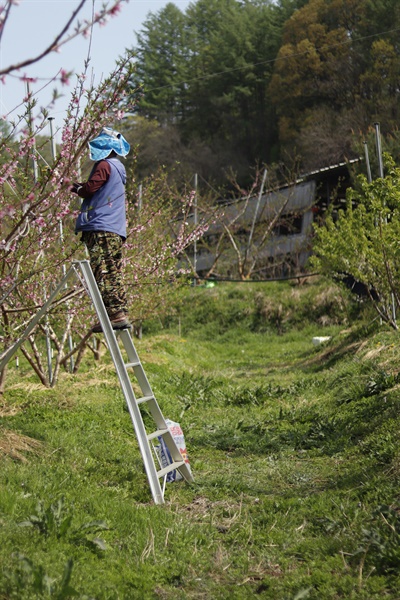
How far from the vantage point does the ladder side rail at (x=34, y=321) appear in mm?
5610

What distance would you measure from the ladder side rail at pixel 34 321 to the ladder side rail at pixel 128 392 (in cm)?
17

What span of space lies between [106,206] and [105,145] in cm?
45

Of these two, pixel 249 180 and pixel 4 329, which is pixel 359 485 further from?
pixel 249 180

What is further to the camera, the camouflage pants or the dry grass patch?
the camouflage pants

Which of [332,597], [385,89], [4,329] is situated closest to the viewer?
[332,597]

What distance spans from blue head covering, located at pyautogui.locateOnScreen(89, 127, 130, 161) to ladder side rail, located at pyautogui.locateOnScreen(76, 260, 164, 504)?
2.93 ft

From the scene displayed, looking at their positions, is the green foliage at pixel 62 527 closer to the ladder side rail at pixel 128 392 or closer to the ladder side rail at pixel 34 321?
the ladder side rail at pixel 128 392

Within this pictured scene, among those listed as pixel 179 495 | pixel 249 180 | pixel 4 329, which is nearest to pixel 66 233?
pixel 4 329

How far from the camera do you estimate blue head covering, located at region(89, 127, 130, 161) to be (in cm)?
605

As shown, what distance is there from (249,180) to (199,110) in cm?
862

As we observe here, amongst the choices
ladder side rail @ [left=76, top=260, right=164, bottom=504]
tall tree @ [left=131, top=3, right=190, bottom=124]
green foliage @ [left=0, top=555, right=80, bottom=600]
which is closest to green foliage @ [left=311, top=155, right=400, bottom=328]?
ladder side rail @ [left=76, top=260, right=164, bottom=504]

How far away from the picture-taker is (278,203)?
26.1 meters

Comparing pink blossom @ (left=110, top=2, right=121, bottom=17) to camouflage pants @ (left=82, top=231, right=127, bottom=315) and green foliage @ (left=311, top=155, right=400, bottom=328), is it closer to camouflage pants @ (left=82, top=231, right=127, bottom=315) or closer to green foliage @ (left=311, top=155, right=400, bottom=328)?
camouflage pants @ (left=82, top=231, right=127, bottom=315)

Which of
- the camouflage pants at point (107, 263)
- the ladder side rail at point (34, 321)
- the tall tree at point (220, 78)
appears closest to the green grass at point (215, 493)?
the ladder side rail at point (34, 321)
